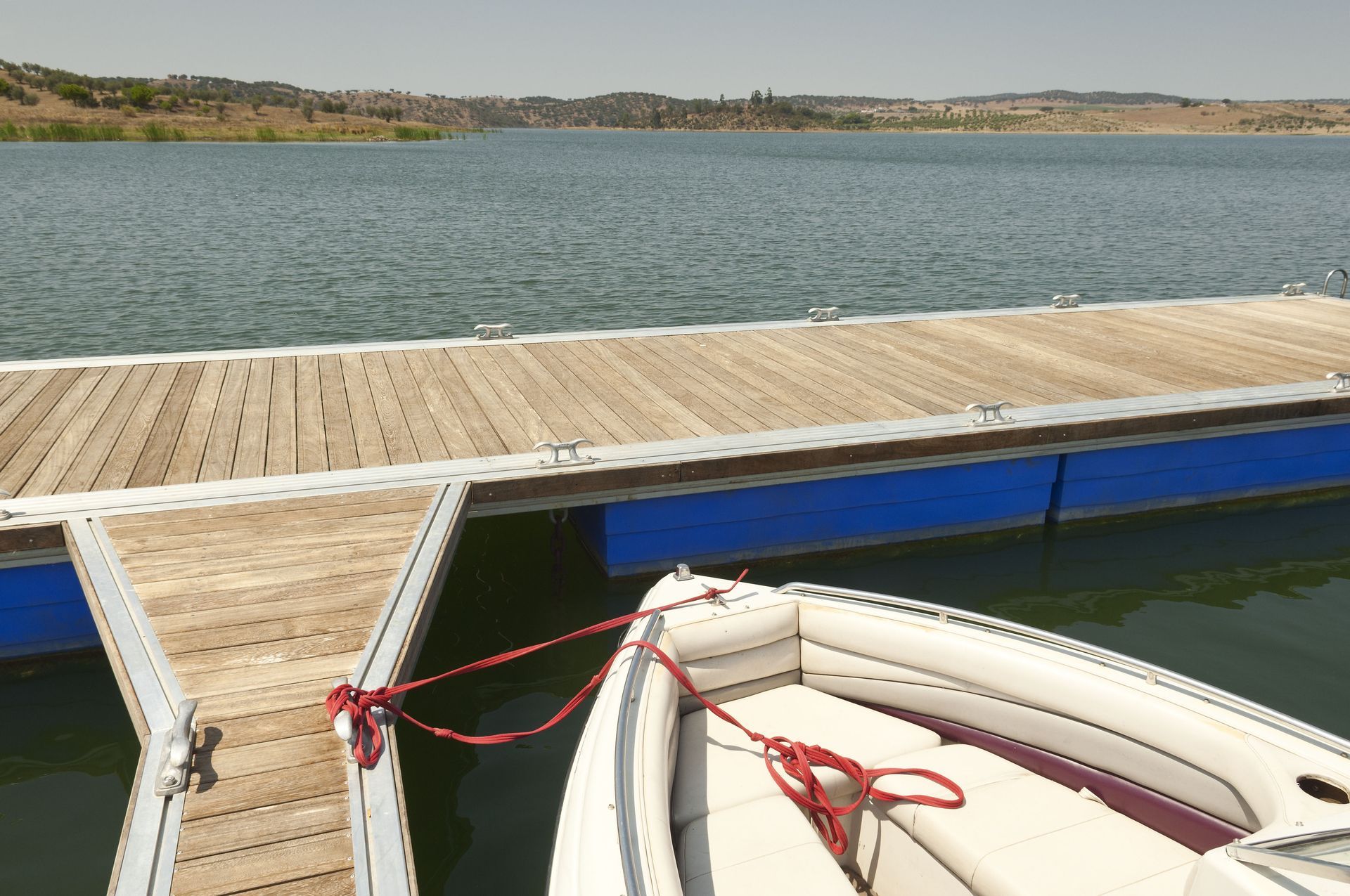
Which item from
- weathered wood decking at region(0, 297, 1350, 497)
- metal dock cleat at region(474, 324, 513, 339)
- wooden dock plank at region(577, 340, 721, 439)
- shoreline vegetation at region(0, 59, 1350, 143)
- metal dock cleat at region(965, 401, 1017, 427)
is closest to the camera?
weathered wood decking at region(0, 297, 1350, 497)

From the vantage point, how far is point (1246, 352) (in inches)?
339

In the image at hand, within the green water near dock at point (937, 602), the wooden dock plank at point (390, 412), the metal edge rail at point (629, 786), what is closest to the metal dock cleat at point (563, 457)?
the wooden dock plank at point (390, 412)

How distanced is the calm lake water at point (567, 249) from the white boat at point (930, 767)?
10970mm

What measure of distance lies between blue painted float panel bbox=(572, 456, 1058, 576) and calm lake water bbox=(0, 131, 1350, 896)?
0.25 m

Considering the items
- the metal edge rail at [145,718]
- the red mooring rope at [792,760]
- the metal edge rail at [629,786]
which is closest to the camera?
the metal edge rail at [629,786]

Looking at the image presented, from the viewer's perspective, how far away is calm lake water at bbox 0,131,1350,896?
4812 millimetres

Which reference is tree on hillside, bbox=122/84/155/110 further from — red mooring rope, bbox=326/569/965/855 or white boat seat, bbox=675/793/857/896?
white boat seat, bbox=675/793/857/896

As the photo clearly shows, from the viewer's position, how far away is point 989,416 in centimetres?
658

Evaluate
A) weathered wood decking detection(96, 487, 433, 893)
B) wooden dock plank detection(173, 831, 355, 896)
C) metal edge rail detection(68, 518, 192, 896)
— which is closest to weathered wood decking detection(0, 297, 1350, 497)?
weathered wood decking detection(96, 487, 433, 893)

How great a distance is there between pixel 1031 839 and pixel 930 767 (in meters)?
0.50

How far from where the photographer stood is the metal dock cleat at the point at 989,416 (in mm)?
6543

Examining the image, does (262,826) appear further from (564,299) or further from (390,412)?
(564,299)

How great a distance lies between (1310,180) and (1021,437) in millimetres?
50178

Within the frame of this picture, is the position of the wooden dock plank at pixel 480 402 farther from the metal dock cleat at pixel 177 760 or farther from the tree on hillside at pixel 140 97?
the tree on hillside at pixel 140 97
